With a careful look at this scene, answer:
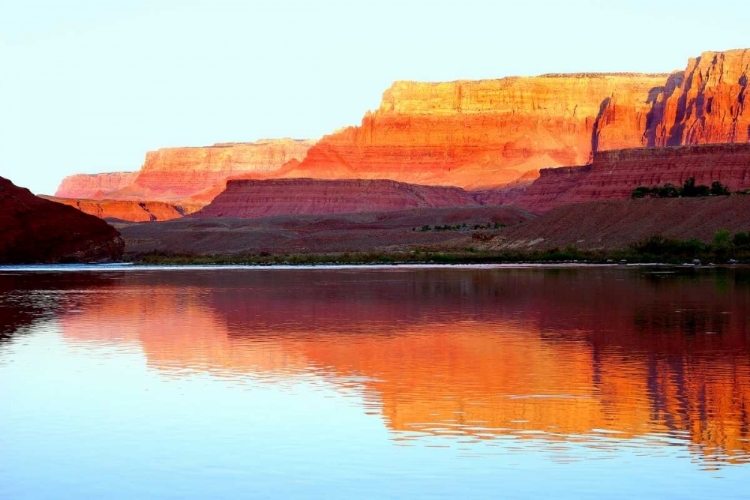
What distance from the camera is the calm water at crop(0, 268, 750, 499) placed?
41.0 feet

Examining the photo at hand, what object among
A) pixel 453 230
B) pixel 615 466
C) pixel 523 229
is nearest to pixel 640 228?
pixel 523 229

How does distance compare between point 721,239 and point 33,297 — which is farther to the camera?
point 721,239

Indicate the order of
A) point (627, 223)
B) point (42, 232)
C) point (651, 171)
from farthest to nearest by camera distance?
point (651, 171), point (627, 223), point (42, 232)

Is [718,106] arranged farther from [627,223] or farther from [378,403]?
[378,403]

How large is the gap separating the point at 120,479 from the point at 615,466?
15.9 ft

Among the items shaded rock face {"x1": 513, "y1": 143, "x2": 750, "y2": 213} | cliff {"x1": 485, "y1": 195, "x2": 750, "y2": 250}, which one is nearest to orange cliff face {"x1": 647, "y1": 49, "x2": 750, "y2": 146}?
shaded rock face {"x1": 513, "y1": 143, "x2": 750, "y2": 213}

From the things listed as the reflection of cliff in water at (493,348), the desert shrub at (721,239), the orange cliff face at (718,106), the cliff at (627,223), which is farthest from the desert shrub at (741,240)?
the orange cliff face at (718,106)

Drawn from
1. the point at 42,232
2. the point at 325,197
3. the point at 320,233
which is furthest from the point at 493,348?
the point at 325,197

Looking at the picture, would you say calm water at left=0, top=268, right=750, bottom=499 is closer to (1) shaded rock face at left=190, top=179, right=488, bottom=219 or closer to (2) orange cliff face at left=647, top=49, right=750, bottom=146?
(1) shaded rock face at left=190, top=179, right=488, bottom=219

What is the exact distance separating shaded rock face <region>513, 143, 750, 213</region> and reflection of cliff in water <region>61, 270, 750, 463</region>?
91.0m

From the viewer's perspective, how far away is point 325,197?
18775cm

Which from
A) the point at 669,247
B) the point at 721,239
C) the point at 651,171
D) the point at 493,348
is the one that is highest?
the point at 651,171

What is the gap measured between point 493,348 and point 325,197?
6496 inches

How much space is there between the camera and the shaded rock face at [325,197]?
18462 centimetres
